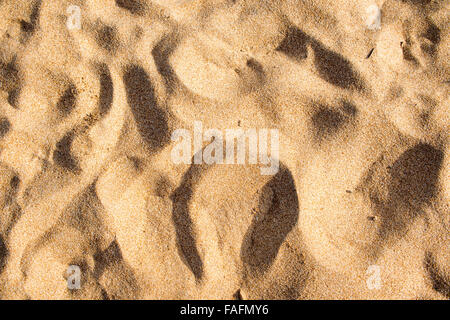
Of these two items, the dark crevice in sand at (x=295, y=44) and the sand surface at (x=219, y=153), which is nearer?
the sand surface at (x=219, y=153)

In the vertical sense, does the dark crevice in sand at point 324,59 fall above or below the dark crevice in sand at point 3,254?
above

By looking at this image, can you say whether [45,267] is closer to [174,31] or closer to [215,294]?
[215,294]

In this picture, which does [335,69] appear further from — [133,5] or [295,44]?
[133,5]

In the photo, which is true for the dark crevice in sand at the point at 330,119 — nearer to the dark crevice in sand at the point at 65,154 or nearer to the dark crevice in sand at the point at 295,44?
the dark crevice in sand at the point at 295,44

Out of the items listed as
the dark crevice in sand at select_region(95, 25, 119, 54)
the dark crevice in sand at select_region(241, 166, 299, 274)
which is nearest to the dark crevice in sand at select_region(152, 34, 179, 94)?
the dark crevice in sand at select_region(95, 25, 119, 54)

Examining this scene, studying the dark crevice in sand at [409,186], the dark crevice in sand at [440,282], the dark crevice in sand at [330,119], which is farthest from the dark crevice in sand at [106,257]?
the dark crevice in sand at [440,282]

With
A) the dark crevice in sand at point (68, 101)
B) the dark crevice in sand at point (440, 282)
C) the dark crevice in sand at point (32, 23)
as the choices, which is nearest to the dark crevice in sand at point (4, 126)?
the dark crevice in sand at point (68, 101)

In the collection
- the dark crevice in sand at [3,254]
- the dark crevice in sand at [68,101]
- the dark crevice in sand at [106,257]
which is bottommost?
the dark crevice in sand at [3,254]
